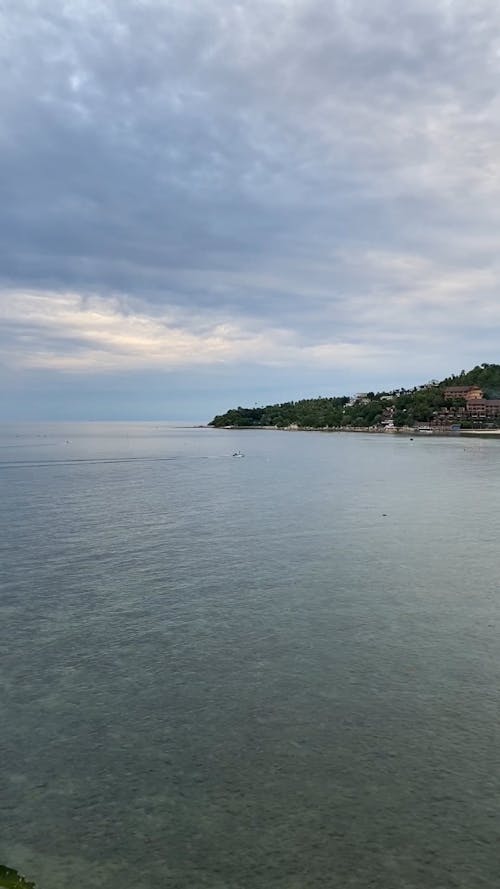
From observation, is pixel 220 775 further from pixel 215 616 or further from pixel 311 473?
pixel 311 473

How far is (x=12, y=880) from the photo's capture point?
1003cm

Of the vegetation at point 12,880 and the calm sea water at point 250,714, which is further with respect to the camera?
the calm sea water at point 250,714

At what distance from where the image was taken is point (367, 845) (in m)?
11.2

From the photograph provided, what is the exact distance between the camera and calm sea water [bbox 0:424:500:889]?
11102mm

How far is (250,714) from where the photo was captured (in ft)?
53.4

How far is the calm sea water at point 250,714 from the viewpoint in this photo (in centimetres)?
1110

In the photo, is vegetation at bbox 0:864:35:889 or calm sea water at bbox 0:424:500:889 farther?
calm sea water at bbox 0:424:500:889

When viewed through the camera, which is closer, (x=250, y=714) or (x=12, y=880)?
(x=12, y=880)

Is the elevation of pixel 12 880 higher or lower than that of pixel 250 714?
higher

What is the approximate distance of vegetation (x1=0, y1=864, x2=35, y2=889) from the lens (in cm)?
987

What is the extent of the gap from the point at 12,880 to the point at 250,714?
734 cm

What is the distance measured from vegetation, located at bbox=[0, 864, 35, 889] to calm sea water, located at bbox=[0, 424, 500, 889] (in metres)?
0.26

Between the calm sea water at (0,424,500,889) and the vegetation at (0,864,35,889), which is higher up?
the vegetation at (0,864,35,889)

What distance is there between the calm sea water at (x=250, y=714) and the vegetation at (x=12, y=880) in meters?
0.26
